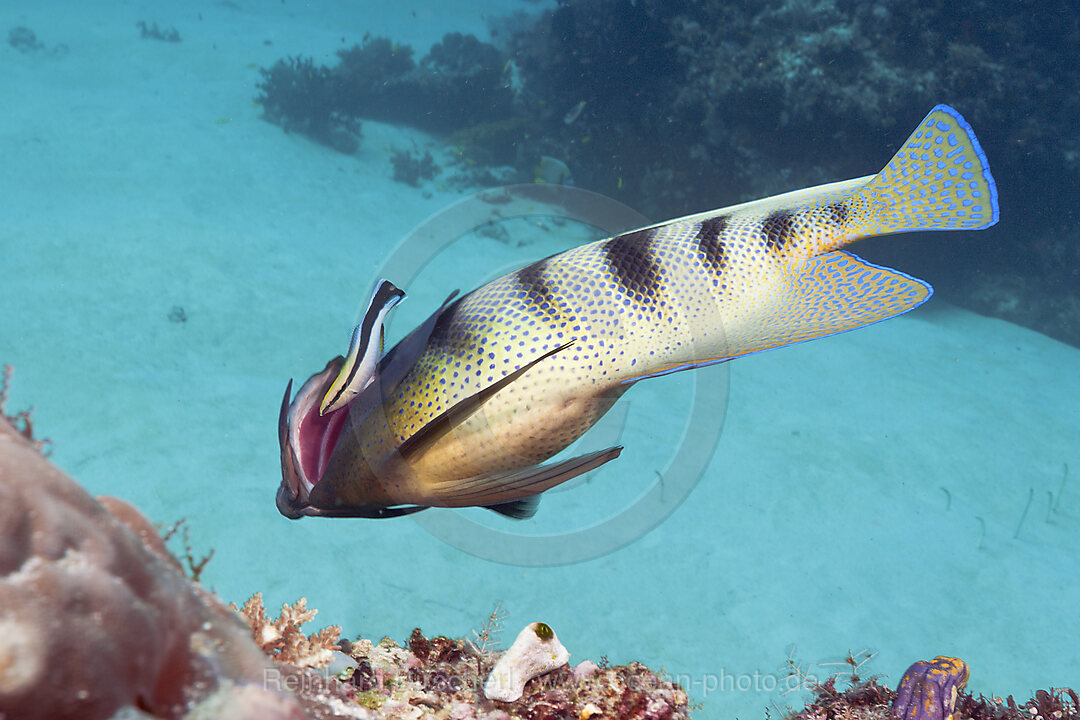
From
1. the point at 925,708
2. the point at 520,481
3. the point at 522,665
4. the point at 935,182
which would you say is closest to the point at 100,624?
the point at 520,481

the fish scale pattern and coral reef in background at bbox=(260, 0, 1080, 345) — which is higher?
coral reef in background at bbox=(260, 0, 1080, 345)

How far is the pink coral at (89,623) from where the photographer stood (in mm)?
736

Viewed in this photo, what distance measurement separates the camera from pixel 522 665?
199 cm

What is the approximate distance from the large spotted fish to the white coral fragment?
1141mm

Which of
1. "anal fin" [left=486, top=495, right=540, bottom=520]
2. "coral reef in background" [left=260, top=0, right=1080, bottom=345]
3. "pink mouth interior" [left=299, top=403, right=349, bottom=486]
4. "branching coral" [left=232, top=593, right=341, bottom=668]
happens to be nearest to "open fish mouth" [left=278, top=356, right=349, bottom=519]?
"pink mouth interior" [left=299, top=403, right=349, bottom=486]

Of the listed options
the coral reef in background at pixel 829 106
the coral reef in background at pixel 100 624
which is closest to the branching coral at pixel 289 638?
the coral reef in background at pixel 100 624

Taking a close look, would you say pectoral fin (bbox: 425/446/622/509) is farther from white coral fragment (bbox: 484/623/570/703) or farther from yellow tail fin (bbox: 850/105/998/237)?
white coral fragment (bbox: 484/623/570/703)

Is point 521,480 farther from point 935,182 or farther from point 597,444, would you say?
point 597,444

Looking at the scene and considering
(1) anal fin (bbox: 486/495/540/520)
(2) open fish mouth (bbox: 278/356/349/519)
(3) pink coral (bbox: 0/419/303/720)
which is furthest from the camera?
(1) anal fin (bbox: 486/495/540/520)

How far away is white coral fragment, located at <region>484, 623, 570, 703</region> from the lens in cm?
197

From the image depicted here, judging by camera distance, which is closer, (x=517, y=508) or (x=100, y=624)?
(x=100, y=624)

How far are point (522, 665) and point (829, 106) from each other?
11.2 metres

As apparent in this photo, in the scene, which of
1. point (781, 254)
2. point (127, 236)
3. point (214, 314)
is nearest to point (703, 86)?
point (214, 314)

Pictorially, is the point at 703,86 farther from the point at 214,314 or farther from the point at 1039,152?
the point at 214,314
